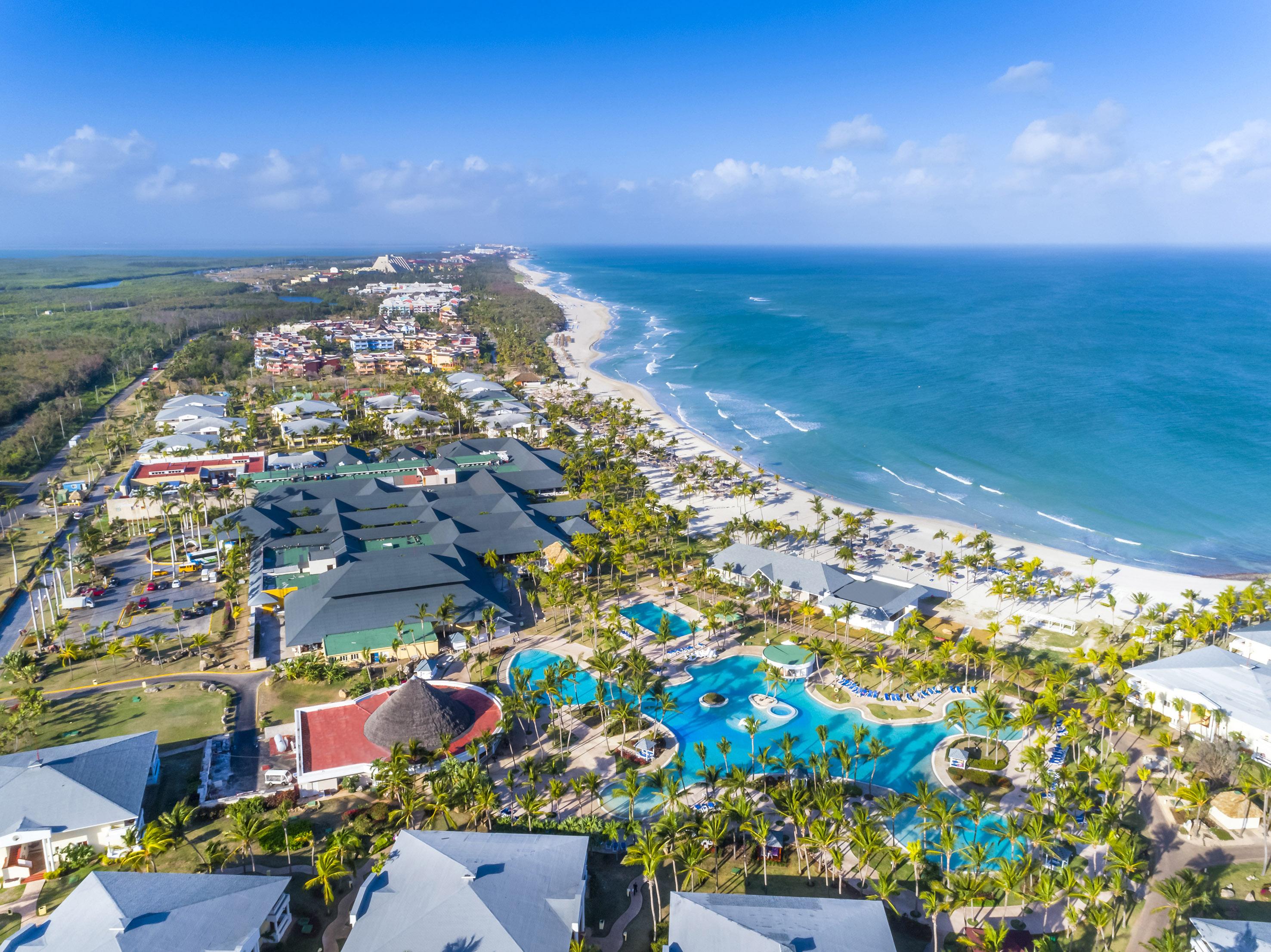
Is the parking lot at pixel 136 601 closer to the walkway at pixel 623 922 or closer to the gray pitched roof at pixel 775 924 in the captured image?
the walkway at pixel 623 922

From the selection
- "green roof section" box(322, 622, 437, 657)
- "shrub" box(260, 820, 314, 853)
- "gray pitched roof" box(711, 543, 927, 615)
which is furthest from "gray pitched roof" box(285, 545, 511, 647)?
"gray pitched roof" box(711, 543, 927, 615)

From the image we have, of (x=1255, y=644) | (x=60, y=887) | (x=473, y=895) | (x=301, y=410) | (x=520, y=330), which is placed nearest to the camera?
(x=473, y=895)

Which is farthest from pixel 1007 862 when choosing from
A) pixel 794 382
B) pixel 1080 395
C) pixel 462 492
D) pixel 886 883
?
pixel 794 382

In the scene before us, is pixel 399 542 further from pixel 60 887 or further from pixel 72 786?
pixel 60 887

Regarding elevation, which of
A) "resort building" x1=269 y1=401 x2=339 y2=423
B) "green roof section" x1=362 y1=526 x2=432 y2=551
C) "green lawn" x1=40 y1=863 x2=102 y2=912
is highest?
"resort building" x1=269 y1=401 x2=339 y2=423

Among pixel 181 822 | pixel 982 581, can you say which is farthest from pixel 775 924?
pixel 982 581

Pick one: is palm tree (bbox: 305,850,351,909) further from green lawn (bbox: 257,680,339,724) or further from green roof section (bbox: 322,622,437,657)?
green roof section (bbox: 322,622,437,657)
